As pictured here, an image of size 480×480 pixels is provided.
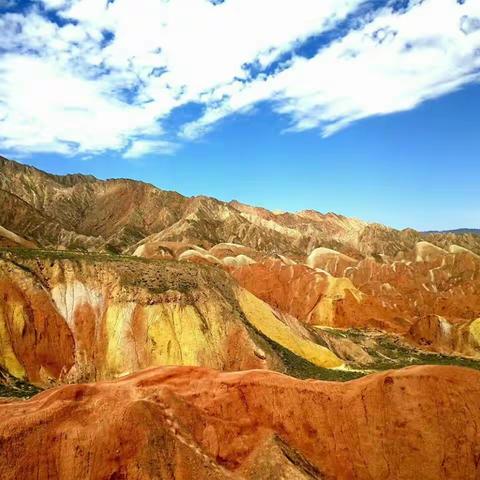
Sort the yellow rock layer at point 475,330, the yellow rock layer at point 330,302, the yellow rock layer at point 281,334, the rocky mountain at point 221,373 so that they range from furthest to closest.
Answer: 1. the yellow rock layer at point 330,302
2. the yellow rock layer at point 475,330
3. the yellow rock layer at point 281,334
4. the rocky mountain at point 221,373

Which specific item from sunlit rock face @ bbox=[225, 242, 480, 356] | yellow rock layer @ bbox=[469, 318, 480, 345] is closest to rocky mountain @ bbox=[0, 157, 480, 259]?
sunlit rock face @ bbox=[225, 242, 480, 356]

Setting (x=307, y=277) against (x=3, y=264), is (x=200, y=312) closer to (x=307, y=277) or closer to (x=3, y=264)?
(x=3, y=264)

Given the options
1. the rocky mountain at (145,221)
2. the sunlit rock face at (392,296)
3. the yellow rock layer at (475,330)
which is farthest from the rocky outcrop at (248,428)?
the rocky mountain at (145,221)

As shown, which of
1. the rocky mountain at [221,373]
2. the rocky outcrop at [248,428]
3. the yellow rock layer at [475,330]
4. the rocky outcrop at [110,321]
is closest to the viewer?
the rocky outcrop at [248,428]

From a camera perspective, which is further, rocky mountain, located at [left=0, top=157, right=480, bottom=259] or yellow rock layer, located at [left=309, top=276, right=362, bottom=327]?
rocky mountain, located at [left=0, top=157, right=480, bottom=259]

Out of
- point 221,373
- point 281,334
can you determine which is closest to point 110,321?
point 281,334

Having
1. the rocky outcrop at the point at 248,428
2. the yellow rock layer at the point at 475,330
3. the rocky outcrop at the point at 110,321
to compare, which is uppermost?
the rocky outcrop at the point at 110,321

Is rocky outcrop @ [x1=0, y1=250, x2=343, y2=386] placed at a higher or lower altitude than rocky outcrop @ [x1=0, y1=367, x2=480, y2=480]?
higher

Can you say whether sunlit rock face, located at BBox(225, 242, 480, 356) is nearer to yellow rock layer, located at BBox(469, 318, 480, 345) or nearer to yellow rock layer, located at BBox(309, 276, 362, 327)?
yellow rock layer, located at BBox(309, 276, 362, 327)

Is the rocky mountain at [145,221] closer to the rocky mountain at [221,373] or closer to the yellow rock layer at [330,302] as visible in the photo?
the rocky mountain at [221,373]
